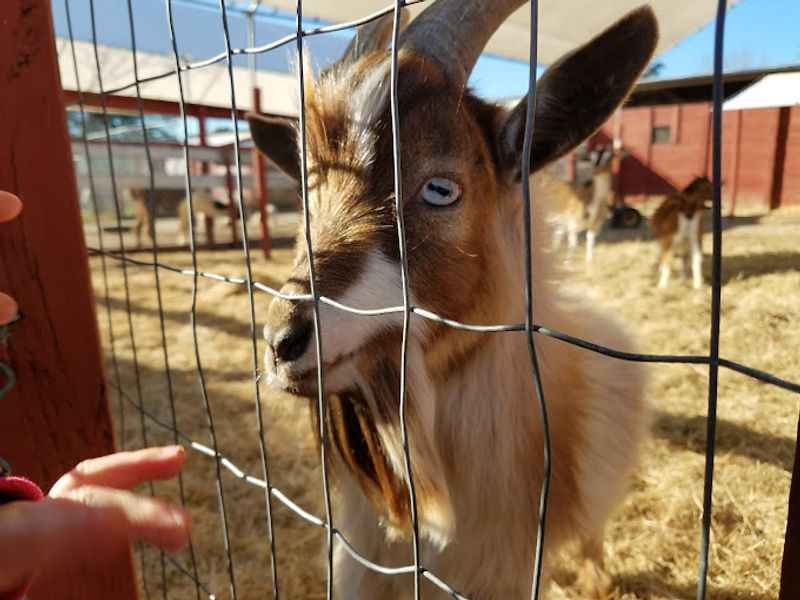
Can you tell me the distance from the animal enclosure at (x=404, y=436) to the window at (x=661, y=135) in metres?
6.74

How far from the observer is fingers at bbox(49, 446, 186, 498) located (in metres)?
0.88

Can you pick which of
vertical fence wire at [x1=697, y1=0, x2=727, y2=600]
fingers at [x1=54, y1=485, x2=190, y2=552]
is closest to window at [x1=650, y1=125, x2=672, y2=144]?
vertical fence wire at [x1=697, y1=0, x2=727, y2=600]

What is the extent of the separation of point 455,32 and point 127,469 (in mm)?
1222

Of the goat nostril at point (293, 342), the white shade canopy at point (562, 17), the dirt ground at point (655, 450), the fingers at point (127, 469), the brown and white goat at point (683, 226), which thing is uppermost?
the white shade canopy at point (562, 17)

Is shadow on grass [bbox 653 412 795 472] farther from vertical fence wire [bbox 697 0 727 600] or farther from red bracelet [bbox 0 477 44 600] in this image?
red bracelet [bbox 0 477 44 600]

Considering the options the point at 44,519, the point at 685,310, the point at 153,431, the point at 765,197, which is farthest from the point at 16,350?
the point at 765,197

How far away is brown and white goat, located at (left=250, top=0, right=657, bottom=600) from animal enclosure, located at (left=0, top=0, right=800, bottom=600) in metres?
0.07

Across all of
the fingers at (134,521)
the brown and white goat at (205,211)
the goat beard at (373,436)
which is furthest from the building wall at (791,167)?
the brown and white goat at (205,211)

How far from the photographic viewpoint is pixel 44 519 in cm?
70

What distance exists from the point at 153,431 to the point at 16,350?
6.88ft

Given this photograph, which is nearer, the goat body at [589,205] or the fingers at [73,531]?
the fingers at [73,531]

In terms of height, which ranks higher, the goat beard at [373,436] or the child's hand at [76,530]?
the child's hand at [76,530]

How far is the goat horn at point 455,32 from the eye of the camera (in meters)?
1.45

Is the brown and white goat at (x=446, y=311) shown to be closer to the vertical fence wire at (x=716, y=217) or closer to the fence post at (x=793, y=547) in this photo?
the vertical fence wire at (x=716, y=217)
